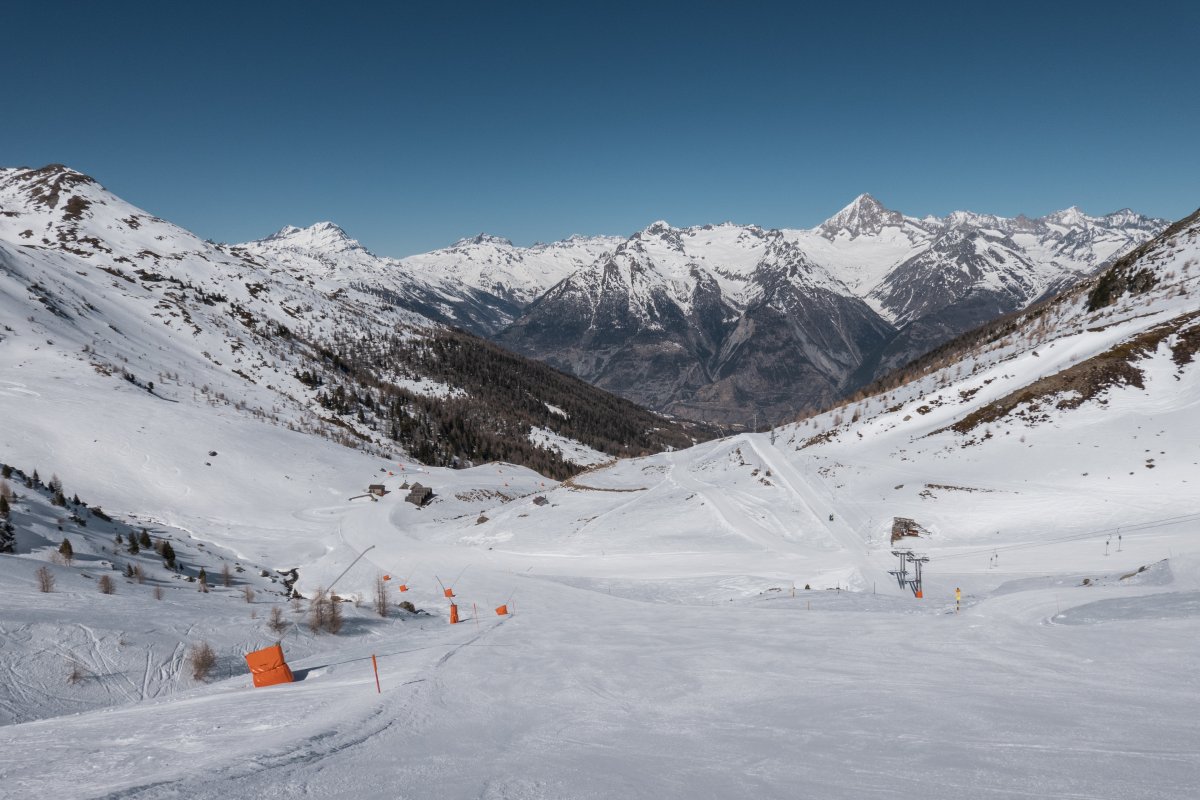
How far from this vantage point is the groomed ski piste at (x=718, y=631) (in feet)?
22.5

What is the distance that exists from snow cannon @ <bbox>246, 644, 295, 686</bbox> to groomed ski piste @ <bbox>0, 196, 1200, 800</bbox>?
2.08 feet

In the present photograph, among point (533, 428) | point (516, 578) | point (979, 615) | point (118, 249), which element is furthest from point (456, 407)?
point (979, 615)

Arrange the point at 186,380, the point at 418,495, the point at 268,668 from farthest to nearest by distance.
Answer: the point at 186,380 → the point at 418,495 → the point at 268,668

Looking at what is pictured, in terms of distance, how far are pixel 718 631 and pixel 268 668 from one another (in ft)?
36.4

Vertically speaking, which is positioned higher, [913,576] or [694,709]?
[913,576]

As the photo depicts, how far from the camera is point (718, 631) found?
16.5m

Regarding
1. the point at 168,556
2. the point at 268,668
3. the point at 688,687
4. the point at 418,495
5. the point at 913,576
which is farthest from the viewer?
the point at 418,495

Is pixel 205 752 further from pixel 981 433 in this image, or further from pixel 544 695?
pixel 981 433

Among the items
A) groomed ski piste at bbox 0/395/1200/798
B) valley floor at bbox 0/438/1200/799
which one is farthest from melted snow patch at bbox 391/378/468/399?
valley floor at bbox 0/438/1200/799

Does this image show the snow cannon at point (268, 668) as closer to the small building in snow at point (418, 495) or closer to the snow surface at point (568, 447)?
the small building in snow at point (418, 495)

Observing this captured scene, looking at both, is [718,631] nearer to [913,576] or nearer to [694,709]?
[694,709]

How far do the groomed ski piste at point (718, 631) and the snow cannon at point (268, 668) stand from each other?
0.64m

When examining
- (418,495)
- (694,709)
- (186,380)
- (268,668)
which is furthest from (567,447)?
(694,709)

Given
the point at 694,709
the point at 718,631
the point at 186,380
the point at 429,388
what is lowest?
the point at 718,631
